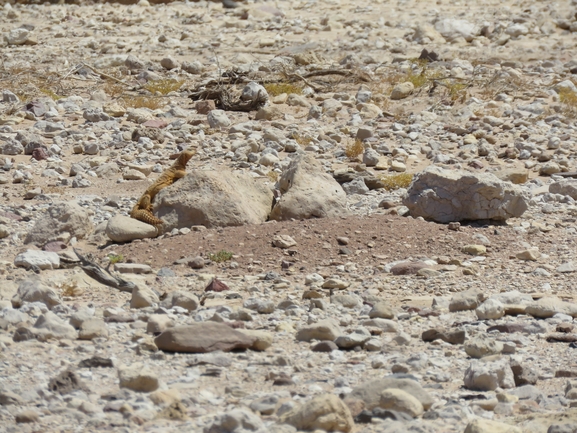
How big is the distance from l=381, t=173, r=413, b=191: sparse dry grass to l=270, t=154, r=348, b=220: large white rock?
1.26m

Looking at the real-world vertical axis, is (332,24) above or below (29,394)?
below

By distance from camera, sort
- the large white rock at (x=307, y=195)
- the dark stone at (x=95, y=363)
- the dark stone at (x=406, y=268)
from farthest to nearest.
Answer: the large white rock at (x=307, y=195) < the dark stone at (x=406, y=268) < the dark stone at (x=95, y=363)

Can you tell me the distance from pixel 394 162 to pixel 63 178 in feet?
9.98

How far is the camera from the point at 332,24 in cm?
1689

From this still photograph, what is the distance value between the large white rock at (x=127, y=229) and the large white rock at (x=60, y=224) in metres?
0.20

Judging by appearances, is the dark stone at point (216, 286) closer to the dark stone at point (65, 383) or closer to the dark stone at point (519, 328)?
the dark stone at point (519, 328)

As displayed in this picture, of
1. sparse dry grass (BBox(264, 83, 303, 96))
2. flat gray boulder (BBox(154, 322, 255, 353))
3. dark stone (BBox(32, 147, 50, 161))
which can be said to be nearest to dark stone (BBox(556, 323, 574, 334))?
flat gray boulder (BBox(154, 322, 255, 353))

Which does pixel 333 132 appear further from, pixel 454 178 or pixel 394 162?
pixel 454 178

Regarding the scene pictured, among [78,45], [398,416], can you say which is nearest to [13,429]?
[398,416]

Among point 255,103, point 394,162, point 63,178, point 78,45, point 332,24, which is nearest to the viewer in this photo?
point 63,178

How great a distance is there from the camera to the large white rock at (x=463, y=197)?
23.5 ft

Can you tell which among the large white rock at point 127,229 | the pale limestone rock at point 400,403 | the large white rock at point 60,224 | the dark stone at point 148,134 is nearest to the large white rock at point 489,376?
the pale limestone rock at point 400,403

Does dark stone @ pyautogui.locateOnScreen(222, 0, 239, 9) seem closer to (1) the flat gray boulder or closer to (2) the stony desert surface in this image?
(2) the stony desert surface

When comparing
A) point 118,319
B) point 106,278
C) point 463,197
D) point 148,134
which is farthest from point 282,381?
point 148,134
